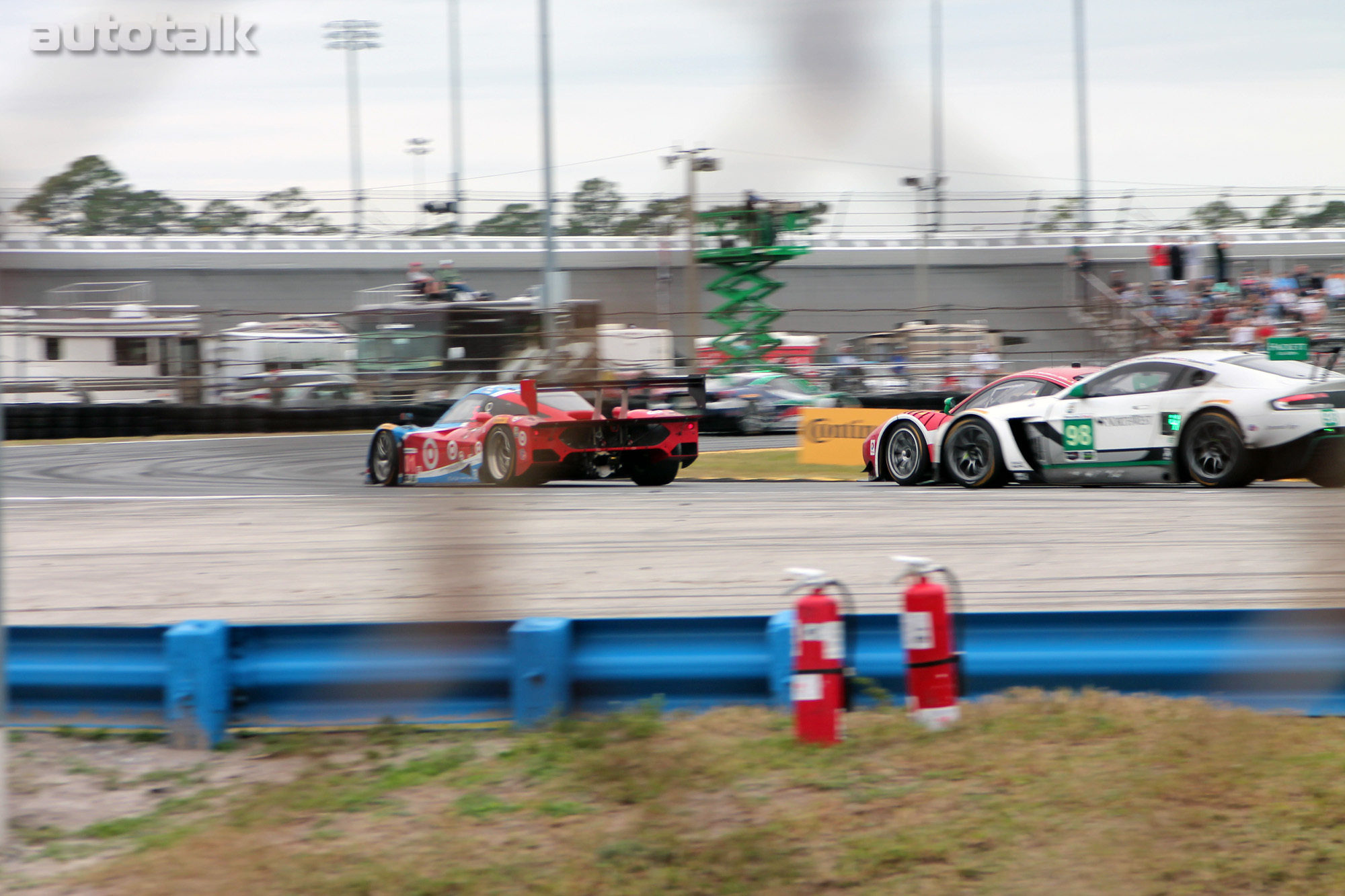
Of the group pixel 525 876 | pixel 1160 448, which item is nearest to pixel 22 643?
pixel 525 876

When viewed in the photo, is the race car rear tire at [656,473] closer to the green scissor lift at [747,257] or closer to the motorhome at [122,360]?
the green scissor lift at [747,257]

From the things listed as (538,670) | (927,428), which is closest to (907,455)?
(927,428)

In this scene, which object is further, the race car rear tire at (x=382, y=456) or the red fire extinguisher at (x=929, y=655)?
the race car rear tire at (x=382, y=456)

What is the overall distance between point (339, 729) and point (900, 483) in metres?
7.43

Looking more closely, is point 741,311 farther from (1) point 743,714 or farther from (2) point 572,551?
(2) point 572,551

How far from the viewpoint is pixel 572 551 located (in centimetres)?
650

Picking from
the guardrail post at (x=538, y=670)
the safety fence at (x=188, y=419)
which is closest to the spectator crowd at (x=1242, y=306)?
the guardrail post at (x=538, y=670)

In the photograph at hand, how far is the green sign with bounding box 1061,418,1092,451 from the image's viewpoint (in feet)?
29.9

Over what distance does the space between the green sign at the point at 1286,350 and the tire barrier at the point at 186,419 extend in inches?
445

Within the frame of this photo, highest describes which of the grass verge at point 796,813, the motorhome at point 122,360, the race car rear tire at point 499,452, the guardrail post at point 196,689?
the motorhome at point 122,360

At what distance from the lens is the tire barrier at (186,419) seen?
57.8ft

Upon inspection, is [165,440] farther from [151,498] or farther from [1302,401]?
[1302,401]

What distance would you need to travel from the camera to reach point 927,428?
1021 centimetres

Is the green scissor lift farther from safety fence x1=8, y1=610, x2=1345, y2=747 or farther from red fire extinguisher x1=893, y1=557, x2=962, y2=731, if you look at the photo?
safety fence x1=8, y1=610, x2=1345, y2=747
